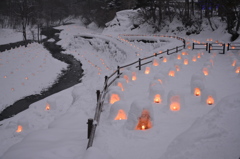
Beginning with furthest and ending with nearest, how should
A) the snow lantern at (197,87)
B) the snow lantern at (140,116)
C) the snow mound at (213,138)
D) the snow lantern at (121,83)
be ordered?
the snow lantern at (121,83) → the snow lantern at (197,87) → the snow lantern at (140,116) → the snow mound at (213,138)

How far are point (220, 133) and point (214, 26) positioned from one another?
106ft

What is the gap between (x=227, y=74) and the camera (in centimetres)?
1398

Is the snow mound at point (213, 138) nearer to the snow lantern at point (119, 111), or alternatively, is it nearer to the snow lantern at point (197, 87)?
the snow lantern at point (119, 111)

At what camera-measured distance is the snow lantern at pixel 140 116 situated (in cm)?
696

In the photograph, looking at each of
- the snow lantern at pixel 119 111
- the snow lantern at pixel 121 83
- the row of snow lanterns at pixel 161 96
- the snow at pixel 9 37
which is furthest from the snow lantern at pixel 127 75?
the snow at pixel 9 37

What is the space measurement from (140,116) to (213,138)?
2.43 meters

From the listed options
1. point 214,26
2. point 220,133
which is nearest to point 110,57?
point 214,26

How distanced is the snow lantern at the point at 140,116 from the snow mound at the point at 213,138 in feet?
4.94

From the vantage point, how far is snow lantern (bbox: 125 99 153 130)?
22.8ft

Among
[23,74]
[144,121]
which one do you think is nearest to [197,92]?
[144,121]

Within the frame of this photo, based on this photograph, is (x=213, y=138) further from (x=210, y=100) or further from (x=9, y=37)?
(x=9, y=37)

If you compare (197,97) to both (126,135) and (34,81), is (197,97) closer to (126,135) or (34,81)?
(126,135)

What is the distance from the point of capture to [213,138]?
5.06 m

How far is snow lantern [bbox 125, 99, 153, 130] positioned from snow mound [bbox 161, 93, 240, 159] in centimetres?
151
